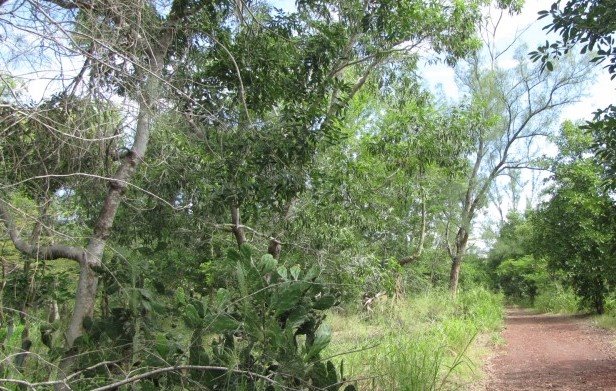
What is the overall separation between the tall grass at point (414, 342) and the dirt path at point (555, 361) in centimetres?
64

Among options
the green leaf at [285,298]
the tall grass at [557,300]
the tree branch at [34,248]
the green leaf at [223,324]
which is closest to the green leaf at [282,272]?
the green leaf at [285,298]

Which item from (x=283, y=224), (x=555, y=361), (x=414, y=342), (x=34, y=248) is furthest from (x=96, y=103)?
(x=555, y=361)

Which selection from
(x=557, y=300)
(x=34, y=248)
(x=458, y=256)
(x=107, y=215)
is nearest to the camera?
(x=34, y=248)

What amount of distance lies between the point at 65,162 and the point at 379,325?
24.9 ft

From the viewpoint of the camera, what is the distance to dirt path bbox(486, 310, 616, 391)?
845 centimetres

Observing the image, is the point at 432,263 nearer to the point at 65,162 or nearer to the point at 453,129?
the point at 453,129

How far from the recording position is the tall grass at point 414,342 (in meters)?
5.76

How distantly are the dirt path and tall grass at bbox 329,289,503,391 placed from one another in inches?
25.3

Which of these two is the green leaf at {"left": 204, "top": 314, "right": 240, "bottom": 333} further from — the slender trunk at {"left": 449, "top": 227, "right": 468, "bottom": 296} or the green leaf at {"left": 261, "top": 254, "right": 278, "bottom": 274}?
the slender trunk at {"left": 449, "top": 227, "right": 468, "bottom": 296}

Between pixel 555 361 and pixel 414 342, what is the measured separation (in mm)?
4807

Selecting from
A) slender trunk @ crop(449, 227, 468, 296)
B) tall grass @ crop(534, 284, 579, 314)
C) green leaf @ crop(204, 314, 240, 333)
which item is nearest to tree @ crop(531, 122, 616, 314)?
tall grass @ crop(534, 284, 579, 314)

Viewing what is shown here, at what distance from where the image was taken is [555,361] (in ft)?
35.5

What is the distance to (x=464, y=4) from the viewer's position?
10031mm

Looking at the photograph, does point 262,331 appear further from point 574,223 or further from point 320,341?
point 574,223
